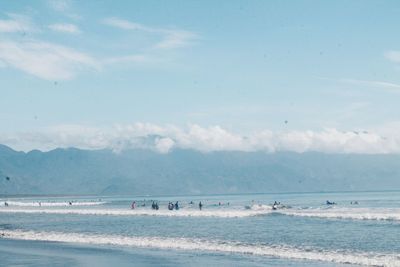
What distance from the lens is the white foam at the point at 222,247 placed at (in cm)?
3147

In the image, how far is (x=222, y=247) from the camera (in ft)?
122

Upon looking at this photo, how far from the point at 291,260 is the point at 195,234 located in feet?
52.0

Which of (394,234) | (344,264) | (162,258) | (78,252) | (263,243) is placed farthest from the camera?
(394,234)

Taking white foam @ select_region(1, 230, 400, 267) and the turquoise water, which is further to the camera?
the turquoise water

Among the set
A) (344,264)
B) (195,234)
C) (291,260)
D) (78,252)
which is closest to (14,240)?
(78,252)

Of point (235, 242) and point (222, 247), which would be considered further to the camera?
point (235, 242)

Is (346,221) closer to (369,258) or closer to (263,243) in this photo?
(263,243)

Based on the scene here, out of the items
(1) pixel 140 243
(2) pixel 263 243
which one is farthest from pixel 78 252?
(2) pixel 263 243

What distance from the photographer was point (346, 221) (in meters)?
58.3

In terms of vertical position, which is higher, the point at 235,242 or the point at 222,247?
the point at 235,242

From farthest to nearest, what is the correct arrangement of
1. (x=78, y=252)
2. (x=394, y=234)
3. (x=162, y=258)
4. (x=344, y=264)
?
(x=394, y=234) → (x=78, y=252) → (x=162, y=258) → (x=344, y=264)

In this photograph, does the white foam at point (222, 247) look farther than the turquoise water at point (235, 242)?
No

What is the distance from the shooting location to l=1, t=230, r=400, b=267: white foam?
31.5m

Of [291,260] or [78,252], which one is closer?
[291,260]
